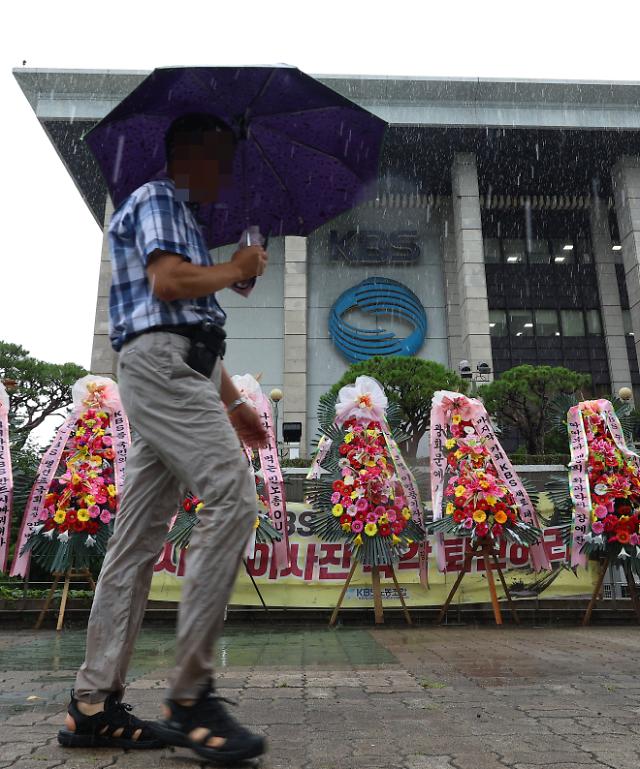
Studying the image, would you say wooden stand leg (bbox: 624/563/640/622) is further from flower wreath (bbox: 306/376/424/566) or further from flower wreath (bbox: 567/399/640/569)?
flower wreath (bbox: 306/376/424/566)

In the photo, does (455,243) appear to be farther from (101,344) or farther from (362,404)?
(362,404)

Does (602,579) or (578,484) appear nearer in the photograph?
(602,579)

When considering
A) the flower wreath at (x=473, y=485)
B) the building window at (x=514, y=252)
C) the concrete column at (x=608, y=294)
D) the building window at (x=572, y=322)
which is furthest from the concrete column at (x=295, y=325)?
the flower wreath at (x=473, y=485)

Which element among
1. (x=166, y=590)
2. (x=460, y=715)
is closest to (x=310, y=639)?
(x=166, y=590)

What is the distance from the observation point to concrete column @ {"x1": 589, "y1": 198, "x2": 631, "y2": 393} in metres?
27.0

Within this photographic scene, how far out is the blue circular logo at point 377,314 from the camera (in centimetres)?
2548

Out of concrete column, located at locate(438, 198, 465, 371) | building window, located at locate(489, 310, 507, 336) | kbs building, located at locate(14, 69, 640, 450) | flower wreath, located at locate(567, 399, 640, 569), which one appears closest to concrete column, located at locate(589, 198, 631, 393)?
kbs building, located at locate(14, 69, 640, 450)

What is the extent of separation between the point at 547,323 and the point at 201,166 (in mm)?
28746

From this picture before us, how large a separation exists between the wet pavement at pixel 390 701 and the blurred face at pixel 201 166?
1727 millimetres

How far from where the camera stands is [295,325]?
25156 mm

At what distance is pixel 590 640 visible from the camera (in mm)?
5098

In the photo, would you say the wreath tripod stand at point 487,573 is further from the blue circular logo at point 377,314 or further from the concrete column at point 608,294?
the concrete column at point 608,294

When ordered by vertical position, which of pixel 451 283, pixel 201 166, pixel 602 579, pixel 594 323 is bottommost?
pixel 602 579

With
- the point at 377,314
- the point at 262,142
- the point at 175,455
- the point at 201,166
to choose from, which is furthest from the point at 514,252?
the point at 175,455
